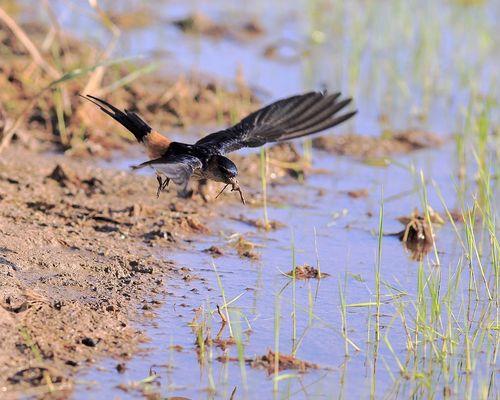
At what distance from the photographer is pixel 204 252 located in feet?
16.3

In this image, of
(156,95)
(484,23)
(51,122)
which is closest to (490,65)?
(484,23)

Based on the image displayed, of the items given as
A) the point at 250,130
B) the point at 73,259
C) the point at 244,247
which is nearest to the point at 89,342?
the point at 73,259

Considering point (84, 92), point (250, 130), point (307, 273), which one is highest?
point (84, 92)

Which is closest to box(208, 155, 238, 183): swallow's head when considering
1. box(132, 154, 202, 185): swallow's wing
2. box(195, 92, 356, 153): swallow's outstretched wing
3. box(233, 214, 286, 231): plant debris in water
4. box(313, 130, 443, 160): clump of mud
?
box(195, 92, 356, 153): swallow's outstretched wing

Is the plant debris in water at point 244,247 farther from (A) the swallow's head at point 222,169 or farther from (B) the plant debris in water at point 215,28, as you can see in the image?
(B) the plant debris in water at point 215,28

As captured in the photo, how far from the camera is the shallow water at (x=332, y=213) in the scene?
3.62 m

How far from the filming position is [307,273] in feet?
15.4

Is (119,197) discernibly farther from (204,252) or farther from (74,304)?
(74,304)

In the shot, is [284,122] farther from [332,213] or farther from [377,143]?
[377,143]

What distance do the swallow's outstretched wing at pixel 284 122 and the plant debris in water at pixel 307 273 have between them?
0.60 meters

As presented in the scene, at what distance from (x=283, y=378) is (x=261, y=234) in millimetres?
1827

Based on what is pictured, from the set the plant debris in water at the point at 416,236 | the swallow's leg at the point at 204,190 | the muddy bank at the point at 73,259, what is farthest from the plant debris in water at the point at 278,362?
the swallow's leg at the point at 204,190

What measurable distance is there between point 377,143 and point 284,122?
213 cm

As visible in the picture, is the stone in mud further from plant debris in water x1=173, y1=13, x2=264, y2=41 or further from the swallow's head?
plant debris in water x1=173, y1=13, x2=264, y2=41
